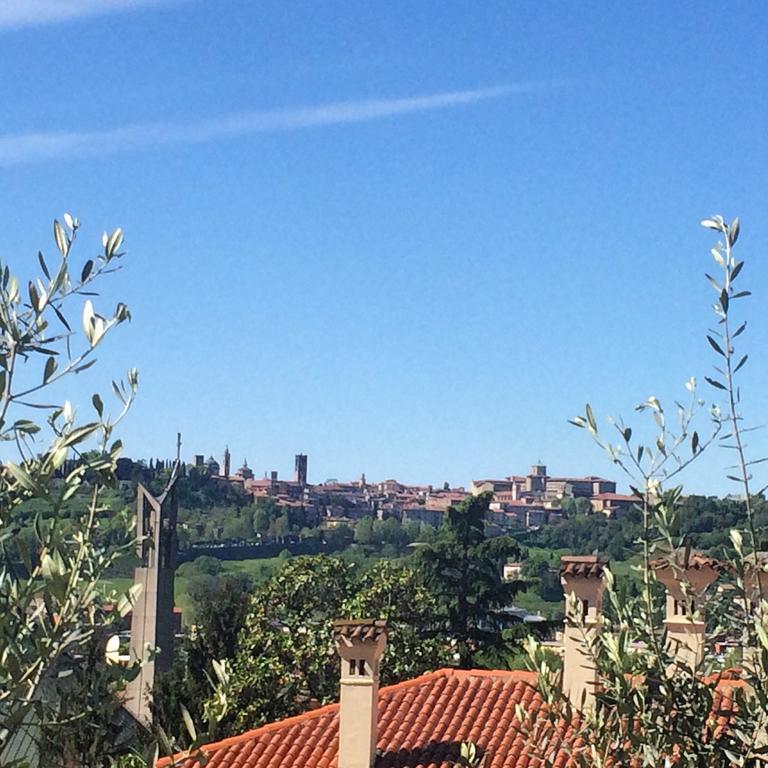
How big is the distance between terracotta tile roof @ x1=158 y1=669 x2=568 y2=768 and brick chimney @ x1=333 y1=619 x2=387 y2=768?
0.26 metres

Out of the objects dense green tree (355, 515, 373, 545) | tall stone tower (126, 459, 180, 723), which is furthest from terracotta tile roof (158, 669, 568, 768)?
dense green tree (355, 515, 373, 545)

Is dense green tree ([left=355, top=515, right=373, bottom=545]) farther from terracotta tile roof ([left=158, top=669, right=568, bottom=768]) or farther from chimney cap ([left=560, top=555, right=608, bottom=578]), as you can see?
chimney cap ([left=560, top=555, right=608, bottom=578])

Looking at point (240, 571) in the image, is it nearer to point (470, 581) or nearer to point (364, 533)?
point (364, 533)

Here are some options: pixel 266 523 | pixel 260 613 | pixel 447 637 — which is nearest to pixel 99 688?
pixel 260 613

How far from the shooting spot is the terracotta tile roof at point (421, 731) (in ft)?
39.5

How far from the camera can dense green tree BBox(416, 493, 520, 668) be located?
29531 mm

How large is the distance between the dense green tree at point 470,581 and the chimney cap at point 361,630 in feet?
53.5

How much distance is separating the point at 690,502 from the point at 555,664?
1.13 m

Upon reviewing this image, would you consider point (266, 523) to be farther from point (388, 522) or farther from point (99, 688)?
point (99, 688)

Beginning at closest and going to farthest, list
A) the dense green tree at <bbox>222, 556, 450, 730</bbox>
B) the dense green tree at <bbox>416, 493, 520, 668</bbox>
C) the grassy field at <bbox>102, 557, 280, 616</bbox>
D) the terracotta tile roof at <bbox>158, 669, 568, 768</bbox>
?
the terracotta tile roof at <bbox>158, 669, 568, 768</bbox> < the dense green tree at <bbox>222, 556, 450, 730</bbox> < the dense green tree at <bbox>416, 493, 520, 668</bbox> < the grassy field at <bbox>102, 557, 280, 616</bbox>

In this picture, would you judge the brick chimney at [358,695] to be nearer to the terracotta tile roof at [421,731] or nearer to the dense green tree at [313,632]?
the terracotta tile roof at [421,731]

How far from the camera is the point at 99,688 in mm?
5188

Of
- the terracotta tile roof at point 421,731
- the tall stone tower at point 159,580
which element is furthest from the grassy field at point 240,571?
the terracotta tile roof at point 421,731

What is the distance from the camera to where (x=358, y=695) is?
39.5 ft
